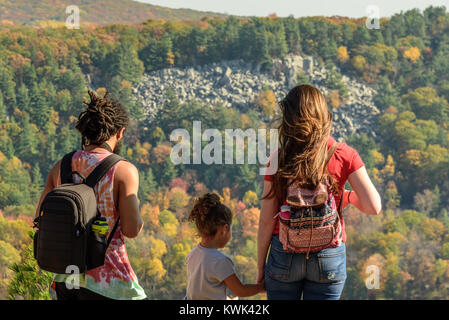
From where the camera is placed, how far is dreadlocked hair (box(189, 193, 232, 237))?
8.10ft

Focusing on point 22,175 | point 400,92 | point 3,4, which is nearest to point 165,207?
point 22,175

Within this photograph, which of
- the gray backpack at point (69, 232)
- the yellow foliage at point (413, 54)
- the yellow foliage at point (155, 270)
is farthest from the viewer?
the yellow foliage at point (413, 54)

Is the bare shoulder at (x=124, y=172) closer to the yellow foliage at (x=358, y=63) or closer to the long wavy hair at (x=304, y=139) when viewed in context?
the long wavy hair at (x=304, y=139)

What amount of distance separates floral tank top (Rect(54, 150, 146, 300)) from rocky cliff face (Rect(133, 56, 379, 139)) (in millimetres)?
66640

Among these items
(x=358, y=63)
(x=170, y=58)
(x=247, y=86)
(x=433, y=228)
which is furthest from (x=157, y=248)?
(x=358, y=63)

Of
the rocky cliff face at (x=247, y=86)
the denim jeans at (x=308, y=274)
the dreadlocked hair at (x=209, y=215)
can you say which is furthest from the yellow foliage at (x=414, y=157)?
the denim jeans at (x=308, y=274)

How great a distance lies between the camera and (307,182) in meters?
2.17

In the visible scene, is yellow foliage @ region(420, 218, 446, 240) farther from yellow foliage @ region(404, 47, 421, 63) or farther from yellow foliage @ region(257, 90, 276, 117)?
yellow foliage @ region(404, 47, 421, 63)

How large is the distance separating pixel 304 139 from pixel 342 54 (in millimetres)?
80778

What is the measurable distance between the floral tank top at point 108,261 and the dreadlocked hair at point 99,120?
0.24 feet

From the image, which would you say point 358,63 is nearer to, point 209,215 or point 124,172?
point 209,215

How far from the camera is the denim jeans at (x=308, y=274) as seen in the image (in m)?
2.19

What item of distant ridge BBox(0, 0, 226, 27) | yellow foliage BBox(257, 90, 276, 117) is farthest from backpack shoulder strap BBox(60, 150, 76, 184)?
distant ridge BBox(0, 0, 226, 27)
